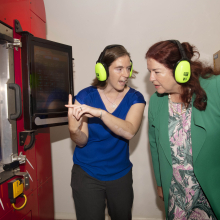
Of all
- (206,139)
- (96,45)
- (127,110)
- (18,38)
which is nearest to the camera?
(206,139)

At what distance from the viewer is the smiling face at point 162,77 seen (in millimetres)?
1261

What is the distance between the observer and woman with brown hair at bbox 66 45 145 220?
4.70 feet

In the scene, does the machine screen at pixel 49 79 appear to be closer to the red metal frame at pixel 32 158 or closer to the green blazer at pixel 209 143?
the red metal frame at pixel 32 158

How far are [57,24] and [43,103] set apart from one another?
131 centimetres

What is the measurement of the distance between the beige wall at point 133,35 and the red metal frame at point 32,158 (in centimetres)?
55

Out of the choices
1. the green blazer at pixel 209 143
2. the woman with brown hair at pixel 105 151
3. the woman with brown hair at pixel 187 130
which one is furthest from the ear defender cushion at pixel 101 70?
the green blazer at pixel 209 143

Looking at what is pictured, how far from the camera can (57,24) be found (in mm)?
2295

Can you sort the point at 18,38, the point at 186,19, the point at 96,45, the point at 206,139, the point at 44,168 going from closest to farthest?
the point at 206,139 → the point at 18,38 → the point at 44,168 → the point at 186,19 → the point at 96,45

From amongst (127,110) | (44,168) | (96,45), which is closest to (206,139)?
(127,110)

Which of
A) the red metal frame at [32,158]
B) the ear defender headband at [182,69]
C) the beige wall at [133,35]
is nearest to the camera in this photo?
the ear defender headband at [182,69]

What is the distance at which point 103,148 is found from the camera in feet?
4.84

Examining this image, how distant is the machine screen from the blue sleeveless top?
182 mm

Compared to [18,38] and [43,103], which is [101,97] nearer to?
[43,103]

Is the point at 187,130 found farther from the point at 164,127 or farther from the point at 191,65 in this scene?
the point at 191,65
